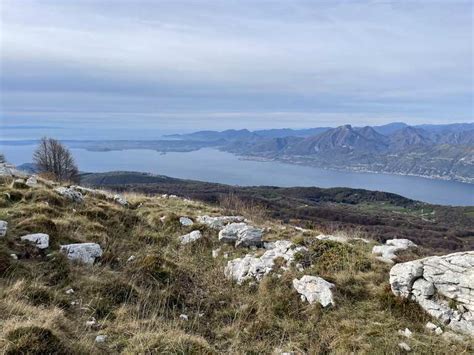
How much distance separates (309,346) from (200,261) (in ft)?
14.2

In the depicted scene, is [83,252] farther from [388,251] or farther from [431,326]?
[388,251]

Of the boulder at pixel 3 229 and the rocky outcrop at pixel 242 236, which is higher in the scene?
the boulder at pixel 3 229

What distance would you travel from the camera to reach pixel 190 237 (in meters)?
11.2

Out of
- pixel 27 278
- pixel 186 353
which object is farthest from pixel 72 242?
pixel 186 353

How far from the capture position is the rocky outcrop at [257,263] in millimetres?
8758

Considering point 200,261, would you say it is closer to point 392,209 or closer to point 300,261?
point 300,261

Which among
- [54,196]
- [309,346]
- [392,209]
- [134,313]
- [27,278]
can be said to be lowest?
[392,209]

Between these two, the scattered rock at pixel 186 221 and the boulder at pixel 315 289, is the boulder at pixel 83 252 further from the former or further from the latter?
the boulder at pixel 315 289

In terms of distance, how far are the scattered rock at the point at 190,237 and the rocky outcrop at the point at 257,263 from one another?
1.87 m

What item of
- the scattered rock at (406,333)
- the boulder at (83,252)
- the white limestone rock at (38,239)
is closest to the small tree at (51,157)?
the white limestone rock at (38,239)

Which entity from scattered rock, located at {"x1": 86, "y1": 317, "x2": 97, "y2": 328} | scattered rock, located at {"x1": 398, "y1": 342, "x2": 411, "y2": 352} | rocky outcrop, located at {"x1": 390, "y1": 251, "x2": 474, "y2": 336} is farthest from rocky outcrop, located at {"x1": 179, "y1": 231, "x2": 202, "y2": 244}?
scattered rock, located at {"x1": 398, "y1": 342, "x2": 411, "y2": 352}

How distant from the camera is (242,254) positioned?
10.3m

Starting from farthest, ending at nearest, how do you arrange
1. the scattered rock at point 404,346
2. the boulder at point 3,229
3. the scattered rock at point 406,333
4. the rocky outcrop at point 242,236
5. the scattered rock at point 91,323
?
the rocky outcrop at point 242,236 → the boulder at point 3,229 → the scattered rock at point 406,333 → the scattered rock at point 404,346 → the scattered rock at point 91,323

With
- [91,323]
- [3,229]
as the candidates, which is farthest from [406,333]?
[3,229]
